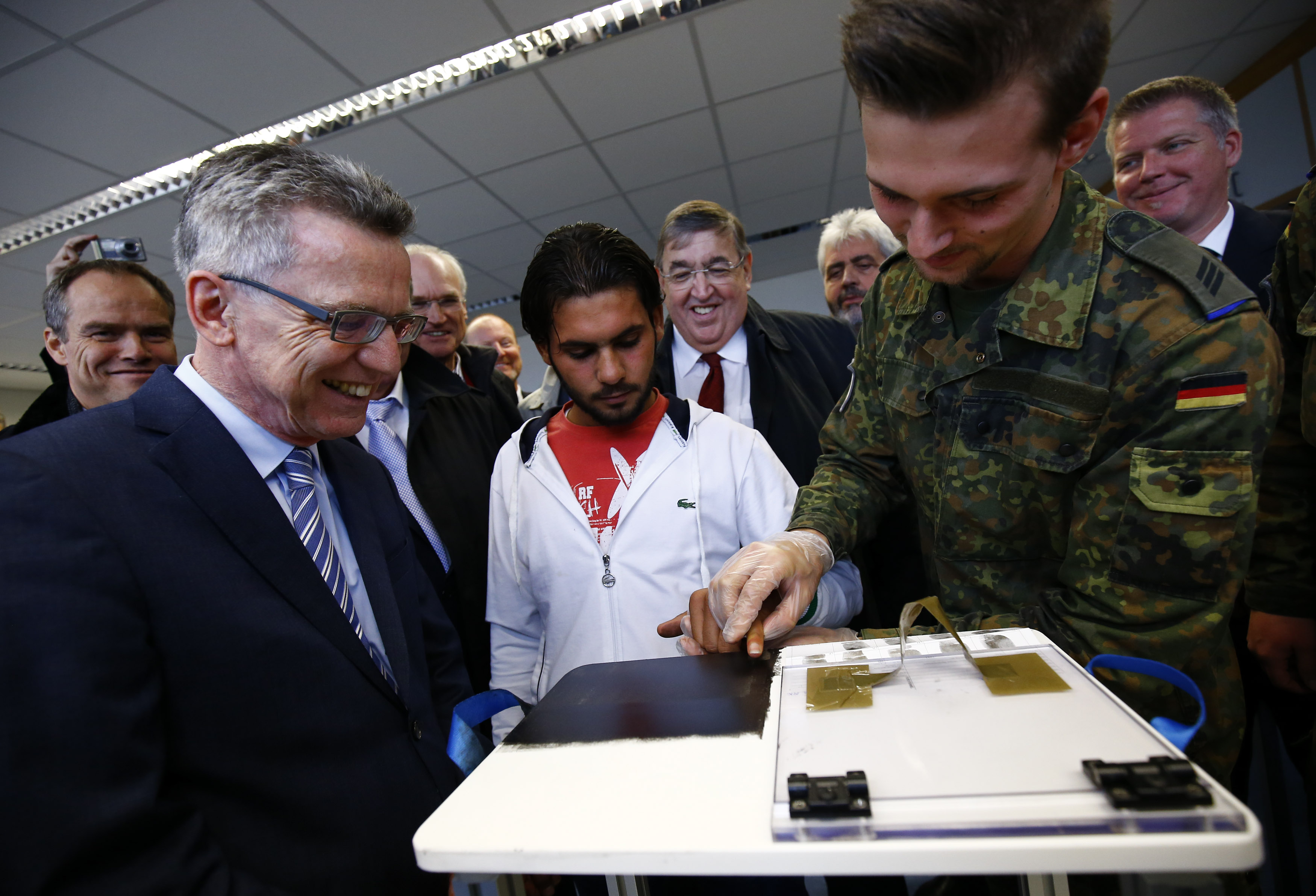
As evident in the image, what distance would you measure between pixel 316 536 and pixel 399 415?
3.21 feet

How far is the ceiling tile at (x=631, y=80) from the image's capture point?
3.25m

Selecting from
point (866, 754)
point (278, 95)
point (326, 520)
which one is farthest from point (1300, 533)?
point (278, 95)

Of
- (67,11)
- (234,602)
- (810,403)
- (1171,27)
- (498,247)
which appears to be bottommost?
(234,602)

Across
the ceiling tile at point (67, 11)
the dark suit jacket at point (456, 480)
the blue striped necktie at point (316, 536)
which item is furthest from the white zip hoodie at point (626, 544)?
the ceiling tile at point (67, 11)

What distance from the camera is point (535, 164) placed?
4273mm

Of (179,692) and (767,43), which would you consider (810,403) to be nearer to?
(179,692)

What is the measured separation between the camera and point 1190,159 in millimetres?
2088

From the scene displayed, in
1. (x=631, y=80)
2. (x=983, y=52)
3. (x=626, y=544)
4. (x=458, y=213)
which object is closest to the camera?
(x=983, y=52)

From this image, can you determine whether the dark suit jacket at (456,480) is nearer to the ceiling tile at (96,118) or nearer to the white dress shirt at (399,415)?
the white dress shirt at (399,415)

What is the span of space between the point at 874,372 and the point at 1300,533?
86 cm

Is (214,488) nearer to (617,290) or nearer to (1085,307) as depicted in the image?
(617,290)

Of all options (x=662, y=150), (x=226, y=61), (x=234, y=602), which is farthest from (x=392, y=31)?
(x=234, y=602)

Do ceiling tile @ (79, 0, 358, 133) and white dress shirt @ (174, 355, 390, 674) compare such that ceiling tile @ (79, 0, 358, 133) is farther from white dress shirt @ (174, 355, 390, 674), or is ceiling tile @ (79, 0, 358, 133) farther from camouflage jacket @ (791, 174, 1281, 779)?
camouflage jacket @ (791, 174, 1281, 779)

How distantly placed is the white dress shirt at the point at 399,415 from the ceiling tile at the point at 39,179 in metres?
3.09
